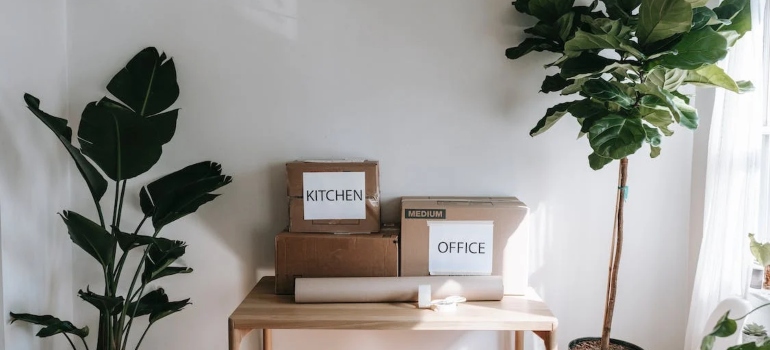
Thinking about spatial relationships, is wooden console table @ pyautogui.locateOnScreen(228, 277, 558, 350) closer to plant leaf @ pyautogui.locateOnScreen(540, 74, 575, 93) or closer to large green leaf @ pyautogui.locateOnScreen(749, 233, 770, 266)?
large green leaf @ pyautogui.locateOnScreen(749, 233, 770, 266)

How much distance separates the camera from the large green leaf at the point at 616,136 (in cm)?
159

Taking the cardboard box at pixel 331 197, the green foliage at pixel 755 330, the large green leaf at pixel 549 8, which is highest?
the large green leaf at pixel 549 8

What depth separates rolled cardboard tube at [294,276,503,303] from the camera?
6.12ft

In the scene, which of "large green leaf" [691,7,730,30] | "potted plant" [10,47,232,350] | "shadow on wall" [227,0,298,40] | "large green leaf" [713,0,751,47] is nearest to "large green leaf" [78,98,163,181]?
"potted plant" [10,47,232,350]

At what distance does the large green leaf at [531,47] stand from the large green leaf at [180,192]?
3.50 ft

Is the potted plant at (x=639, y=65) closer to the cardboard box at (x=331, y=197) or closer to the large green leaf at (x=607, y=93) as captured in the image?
the large green leaf at (x=607, y=93)

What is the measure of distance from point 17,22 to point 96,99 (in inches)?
14.8

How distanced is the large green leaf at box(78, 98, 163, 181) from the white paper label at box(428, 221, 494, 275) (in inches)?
36.1

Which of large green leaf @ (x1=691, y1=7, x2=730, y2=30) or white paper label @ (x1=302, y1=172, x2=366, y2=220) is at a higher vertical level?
large green leaf @ (x1=691, y1=7, x2=730, y2=30)

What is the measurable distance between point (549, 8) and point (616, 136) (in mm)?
512

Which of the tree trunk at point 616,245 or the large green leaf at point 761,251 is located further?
the tree trunk at point 616,245

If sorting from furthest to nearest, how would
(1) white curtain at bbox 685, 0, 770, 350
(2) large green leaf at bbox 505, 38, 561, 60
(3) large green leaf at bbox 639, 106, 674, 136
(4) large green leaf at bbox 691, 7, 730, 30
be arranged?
(2) large green leaf at bbox 505, 38, 561, 60, (1) white curtain at bbox 685, 0, 770, 350, (3) large green leaf at bbox 639, 106, 674, 136, (4) large green leaf at bbox 691, 7, 730, 30

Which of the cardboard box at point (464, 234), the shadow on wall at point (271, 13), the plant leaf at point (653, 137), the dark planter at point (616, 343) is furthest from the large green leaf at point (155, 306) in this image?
the plant leaf at point (653, 137)

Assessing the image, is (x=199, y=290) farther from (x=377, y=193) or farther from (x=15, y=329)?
(x=377, y=193)
